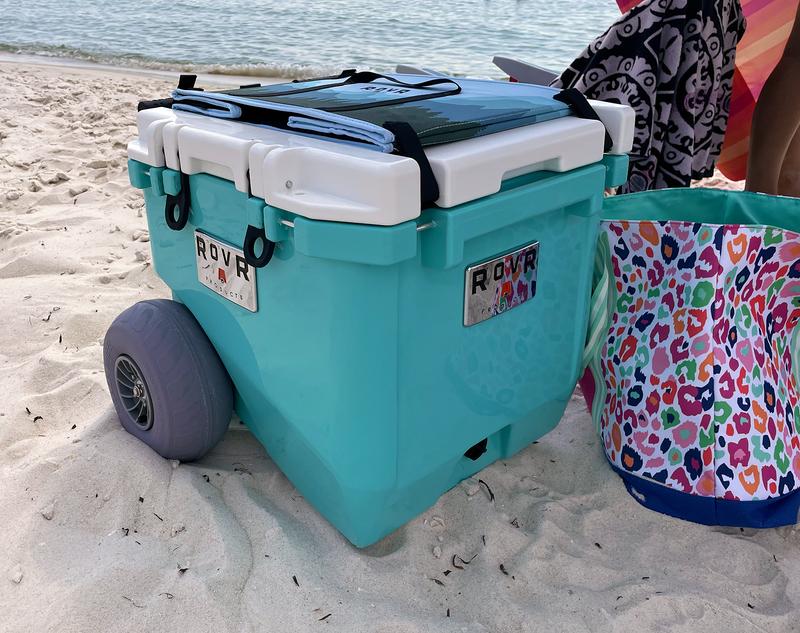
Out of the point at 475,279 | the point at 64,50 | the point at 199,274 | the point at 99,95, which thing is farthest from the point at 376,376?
the point at 64,50

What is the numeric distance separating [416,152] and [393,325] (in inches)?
9.5

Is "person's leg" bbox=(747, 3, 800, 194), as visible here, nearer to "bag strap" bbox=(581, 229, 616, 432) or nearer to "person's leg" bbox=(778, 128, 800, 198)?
"person's leg" bbox=(778, 128, 800, 198)

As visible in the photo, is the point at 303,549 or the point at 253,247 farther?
the point at 303,549

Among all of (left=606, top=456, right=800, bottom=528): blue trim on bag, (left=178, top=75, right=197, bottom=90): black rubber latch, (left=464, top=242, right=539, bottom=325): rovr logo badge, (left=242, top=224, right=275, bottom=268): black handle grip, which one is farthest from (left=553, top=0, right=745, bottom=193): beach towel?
(left=242, top=224, right=275, bottom=268): black handle grip

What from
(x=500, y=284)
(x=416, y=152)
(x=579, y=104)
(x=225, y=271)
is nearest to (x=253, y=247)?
(x=225, y=271)

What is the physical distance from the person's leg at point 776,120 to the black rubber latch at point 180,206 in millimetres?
1536

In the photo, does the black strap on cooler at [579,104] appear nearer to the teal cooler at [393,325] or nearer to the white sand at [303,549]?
the teal cooler at [393,325]

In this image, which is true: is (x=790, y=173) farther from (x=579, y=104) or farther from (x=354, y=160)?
(x=354, y=160)

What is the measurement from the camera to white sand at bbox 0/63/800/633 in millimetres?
1073

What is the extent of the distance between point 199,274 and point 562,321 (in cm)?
68

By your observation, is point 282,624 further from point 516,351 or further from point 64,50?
point 64,50

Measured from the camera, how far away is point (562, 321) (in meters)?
1.34

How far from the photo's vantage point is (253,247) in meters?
1.05

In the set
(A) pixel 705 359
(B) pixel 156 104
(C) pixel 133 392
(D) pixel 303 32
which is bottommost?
(C) pixel 133 392
